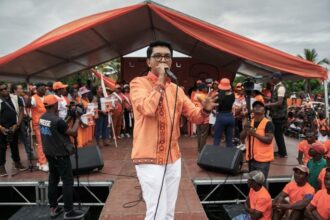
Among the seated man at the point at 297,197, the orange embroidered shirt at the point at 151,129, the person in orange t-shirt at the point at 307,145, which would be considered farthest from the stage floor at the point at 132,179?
the orange embroidered shirt at the point at 151,129

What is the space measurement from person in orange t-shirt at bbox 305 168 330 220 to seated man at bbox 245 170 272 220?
1.79 ft

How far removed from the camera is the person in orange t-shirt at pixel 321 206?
396 cm

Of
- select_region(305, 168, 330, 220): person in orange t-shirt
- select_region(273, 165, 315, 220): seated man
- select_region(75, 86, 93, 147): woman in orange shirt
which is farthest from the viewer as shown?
select_region(75, 86, 93, 147): woman in orange shirt

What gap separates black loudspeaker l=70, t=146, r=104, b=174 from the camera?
5.86 metres

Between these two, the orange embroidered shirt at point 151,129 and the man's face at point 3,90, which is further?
the man's face at point 3,90

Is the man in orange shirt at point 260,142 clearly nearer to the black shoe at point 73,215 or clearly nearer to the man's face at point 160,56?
the black shoe at point 73,215

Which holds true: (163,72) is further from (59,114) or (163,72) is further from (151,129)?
(59,114)

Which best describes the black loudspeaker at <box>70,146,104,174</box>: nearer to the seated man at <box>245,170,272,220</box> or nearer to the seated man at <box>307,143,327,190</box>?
the seated man at <box>245,170,272,220</box>

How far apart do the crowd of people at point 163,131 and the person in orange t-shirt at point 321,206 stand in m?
0.01

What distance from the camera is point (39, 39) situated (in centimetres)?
631

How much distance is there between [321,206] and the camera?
4.01 meters

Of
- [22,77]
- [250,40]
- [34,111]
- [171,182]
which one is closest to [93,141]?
[22,77]

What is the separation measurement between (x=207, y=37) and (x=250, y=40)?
2.44 ft

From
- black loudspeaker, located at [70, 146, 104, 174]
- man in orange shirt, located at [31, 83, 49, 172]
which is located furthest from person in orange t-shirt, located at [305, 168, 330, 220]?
man in orange shirt, located at [31, 83, 49, 172]
